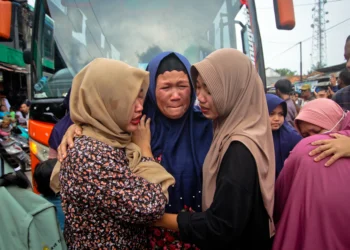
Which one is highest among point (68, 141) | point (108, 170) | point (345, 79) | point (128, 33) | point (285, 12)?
point (285, 12)

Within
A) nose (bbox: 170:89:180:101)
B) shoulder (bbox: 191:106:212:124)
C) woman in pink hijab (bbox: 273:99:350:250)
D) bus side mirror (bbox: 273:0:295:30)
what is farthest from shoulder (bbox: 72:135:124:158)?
bus side mirror (bbox: 273:0:295:30)

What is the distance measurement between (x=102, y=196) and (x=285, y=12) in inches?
94.5

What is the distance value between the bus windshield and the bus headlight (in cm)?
48

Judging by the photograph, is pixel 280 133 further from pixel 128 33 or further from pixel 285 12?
pixel 128 33

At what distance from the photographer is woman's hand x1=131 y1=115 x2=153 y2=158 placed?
1401 millimetres

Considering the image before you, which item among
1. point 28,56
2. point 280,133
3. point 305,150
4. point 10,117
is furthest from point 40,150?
point 10,117

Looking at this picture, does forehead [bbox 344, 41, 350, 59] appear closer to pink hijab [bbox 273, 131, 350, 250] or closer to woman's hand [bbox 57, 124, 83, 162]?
pink hijab [bbox 273, 131, 350, 250]

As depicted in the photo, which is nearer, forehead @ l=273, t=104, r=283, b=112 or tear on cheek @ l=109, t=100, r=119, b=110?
tear on cheek @ l=109, t=100, r=119, b=110

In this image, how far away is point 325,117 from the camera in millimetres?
1590

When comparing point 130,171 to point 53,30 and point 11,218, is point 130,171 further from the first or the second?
point 53,30

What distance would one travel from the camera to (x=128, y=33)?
2.83 m

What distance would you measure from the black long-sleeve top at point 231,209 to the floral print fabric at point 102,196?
0.56 feet

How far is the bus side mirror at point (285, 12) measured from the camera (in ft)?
8.86

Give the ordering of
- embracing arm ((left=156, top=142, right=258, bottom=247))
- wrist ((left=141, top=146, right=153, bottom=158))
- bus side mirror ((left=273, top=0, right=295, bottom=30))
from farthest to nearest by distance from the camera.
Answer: bus side mirror ((left=273, top=0, right=295, bottom=30))
wrist ((left=141, top=146, right=153, bottom=158))
embracing arm ((left=156, top=142, right=258, bottom=247))
